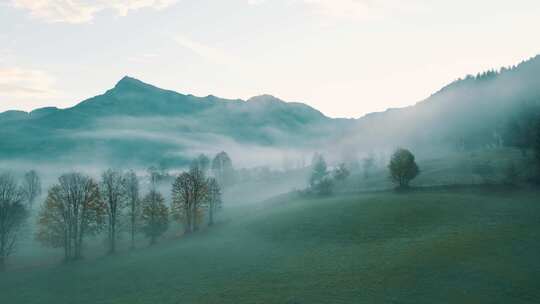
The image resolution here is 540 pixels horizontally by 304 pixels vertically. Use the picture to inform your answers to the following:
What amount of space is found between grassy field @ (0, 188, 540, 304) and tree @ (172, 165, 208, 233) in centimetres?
646

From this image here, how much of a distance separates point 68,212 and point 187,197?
23265 mm

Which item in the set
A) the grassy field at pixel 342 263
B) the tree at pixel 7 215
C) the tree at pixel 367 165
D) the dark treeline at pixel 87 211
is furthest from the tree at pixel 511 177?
the tree at pixel 7 215

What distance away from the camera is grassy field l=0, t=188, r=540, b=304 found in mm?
39344

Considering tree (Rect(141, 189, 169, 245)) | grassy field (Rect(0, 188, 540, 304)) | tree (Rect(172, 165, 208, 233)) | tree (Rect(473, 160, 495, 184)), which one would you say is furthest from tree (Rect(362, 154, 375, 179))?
tree (Rect(141, 189, 169, 245))

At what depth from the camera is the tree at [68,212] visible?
2630 inches

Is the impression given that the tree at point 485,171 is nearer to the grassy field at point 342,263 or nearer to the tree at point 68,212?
the grassy field at point 342,263

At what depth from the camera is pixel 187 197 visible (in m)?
80.8

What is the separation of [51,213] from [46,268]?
11562 millimetres

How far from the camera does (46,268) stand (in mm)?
59781

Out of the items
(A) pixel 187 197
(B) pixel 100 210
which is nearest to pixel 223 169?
(A) pixel 187 197

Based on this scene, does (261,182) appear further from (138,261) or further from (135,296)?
(135,296)

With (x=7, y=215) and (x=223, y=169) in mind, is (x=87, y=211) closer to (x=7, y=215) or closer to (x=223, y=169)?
(x=7, y=215)

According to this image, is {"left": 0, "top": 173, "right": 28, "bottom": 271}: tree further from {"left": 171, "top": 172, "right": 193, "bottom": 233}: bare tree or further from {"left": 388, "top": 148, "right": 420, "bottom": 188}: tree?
{"left": 388, "top": 148, "right": 420, "bottom": 188}: tree

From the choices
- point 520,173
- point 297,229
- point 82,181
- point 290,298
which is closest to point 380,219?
point 297,229
